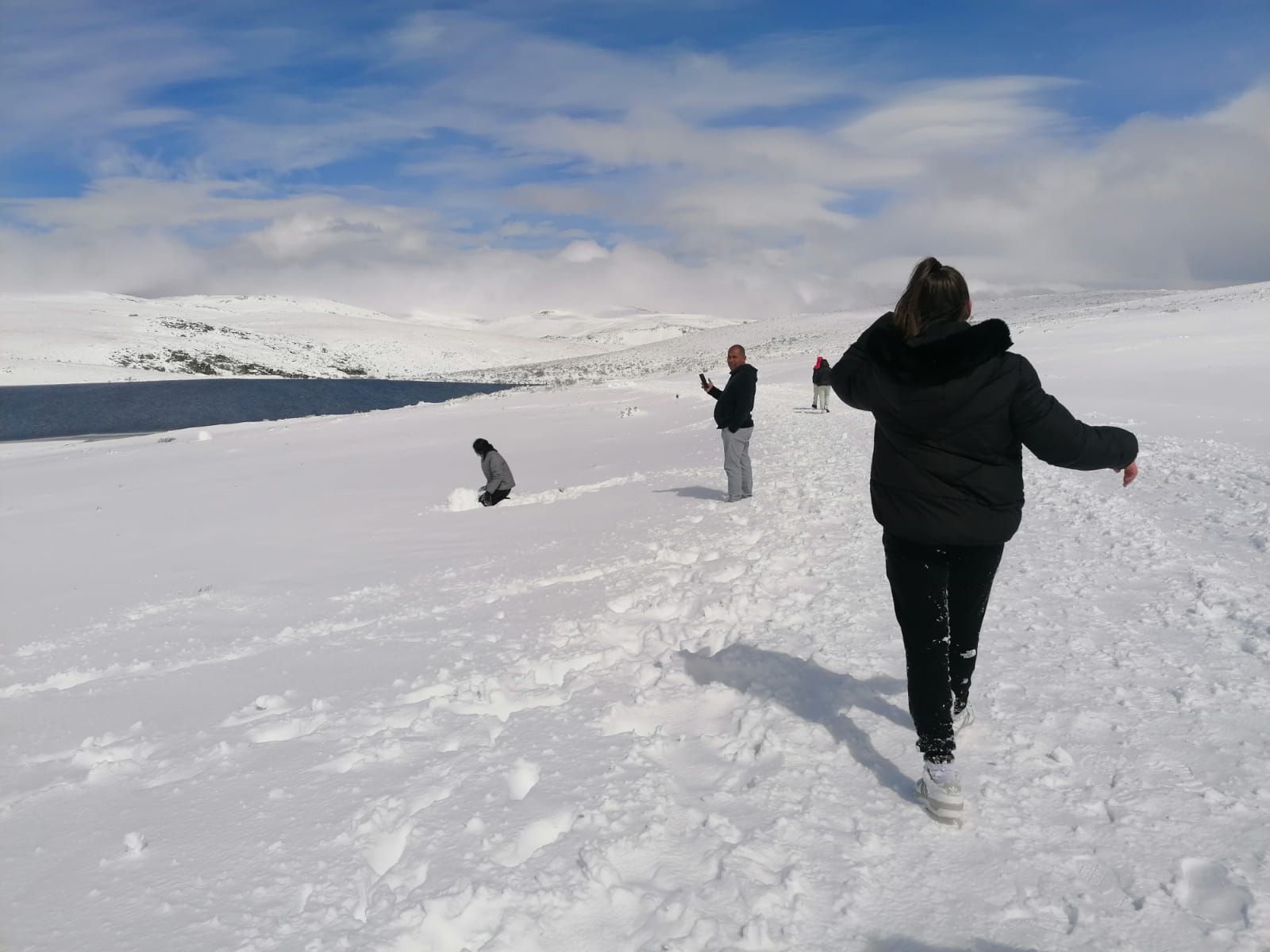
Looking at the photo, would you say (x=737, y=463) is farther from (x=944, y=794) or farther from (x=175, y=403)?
(x=175, y=403)

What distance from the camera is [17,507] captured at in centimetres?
1747

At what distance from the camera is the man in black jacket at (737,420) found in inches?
429

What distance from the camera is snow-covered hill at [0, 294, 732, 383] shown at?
89.1m

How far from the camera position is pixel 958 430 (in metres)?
3.48

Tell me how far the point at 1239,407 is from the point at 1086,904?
16264 mm

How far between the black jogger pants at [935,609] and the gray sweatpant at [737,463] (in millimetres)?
7311

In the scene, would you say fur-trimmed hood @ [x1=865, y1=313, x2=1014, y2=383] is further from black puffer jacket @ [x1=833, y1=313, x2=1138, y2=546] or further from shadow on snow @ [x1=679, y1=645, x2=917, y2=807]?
shadow on snow @ [x1=679, y1=645, x2=917, y2=807]

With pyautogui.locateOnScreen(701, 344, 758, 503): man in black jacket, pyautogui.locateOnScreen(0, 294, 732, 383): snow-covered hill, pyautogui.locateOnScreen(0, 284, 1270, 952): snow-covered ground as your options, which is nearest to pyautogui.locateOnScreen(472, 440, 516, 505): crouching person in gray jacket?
pyautogui.locateOnScreen(0, 284, 1270, 952): snow-covered ground

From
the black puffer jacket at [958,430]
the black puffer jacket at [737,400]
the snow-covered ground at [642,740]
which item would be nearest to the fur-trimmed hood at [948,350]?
the black puffer jacket at [958,430]

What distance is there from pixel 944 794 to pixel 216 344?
390 feet

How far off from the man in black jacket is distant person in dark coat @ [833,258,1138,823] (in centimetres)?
699

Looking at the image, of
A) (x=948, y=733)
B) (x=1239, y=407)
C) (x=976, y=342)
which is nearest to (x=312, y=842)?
(x=948, y=733)

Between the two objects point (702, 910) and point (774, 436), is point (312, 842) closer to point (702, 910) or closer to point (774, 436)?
point (702, 910)

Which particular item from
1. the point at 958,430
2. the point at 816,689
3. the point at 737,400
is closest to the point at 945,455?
the point at 958,430
